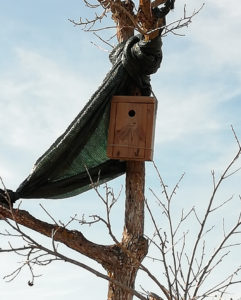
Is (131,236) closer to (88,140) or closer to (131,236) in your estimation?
(131,236)

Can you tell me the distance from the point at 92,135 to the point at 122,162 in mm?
289

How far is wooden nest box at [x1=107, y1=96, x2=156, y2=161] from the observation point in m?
3.95

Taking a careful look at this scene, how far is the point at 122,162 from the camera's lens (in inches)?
166

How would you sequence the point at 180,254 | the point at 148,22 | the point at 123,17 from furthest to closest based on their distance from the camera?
1. the point at 123,17
2. the point at 148,22
3. the point at 180,254

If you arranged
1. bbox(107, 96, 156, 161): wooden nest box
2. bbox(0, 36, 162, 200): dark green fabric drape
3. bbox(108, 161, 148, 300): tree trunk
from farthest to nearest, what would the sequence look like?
bbox(0, 36, 162, 200): dark green fabric drape → bbox(107, 96, 156, 161): wooden nest box → bbox(108, 161, 148, 300): tree trunk

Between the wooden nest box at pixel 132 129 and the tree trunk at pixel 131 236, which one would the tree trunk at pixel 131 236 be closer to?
the tree trunk at pixel 131 236

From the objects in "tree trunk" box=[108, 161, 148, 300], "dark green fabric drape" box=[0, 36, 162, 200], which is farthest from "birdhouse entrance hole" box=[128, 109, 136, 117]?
"tree trunk" box=[108, 161, 148, 300]

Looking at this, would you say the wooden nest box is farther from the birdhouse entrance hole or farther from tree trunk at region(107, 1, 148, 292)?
tree trunk at region(107, 1, 148, 292)

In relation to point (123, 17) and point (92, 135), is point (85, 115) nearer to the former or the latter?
point (92, 135)

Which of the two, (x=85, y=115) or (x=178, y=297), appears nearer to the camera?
(x=178, y=297)

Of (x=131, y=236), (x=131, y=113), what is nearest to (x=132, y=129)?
(x=131, y=113)

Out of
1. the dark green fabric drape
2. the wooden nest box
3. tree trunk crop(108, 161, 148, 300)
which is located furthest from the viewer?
the dark green fabric drape

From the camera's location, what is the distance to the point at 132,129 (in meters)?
3.97

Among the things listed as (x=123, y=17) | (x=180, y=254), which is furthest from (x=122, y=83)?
(x=180, y=254)
